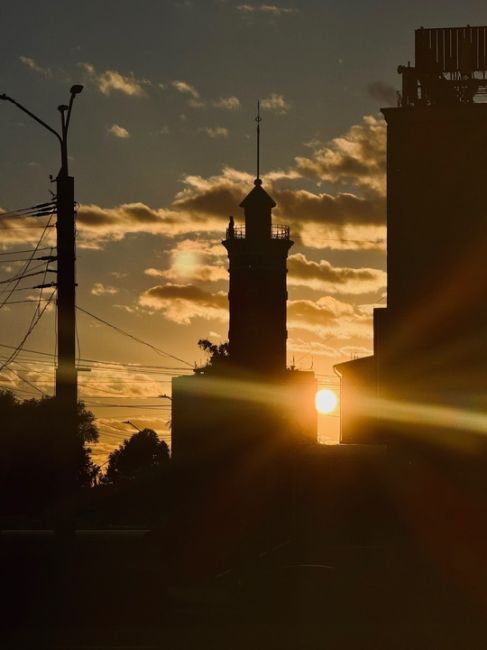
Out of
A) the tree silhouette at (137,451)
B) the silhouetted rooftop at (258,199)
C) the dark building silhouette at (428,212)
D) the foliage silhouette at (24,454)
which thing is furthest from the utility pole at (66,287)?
the tree silhouette at (137,451)

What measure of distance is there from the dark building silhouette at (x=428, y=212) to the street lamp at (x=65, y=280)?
26865mm

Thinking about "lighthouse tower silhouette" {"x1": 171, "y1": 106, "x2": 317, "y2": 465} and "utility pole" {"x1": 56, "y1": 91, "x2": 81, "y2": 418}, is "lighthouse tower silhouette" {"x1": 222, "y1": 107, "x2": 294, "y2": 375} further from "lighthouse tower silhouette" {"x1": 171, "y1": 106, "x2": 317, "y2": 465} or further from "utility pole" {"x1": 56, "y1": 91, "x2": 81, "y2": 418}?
"utility pole" {"x1": 56, "y1": 91, "x2": 81, "y2": 418}

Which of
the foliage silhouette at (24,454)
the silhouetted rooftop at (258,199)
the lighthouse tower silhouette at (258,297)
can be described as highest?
the silhouetted rooftop at (258,199)

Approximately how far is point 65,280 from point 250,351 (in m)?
60.6

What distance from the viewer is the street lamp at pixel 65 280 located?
23.6 meters

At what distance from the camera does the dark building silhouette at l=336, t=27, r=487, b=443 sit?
168 feet

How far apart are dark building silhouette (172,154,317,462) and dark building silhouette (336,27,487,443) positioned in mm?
A: 20460

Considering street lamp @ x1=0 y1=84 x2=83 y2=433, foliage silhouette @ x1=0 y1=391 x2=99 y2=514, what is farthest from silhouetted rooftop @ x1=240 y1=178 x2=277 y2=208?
street lamp @ x1=0 y1=84 x2=83 y2=433

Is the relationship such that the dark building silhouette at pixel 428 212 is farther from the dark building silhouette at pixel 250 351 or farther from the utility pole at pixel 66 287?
the utility pole at pixel 66 287

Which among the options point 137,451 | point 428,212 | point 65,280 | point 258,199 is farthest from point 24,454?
point 137,451

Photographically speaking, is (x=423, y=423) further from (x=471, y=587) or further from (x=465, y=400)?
(x=471, y=587)

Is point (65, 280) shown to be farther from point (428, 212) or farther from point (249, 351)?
point (249, 351)

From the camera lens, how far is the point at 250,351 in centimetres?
8488

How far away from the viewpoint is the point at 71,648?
1694cm
